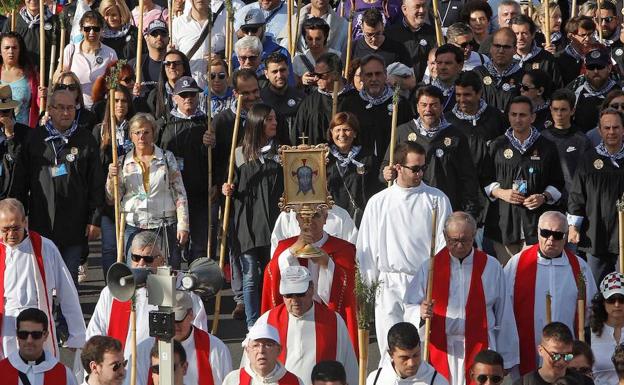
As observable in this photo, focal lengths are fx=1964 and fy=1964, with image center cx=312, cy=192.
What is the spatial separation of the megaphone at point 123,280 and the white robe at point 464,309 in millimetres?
2940

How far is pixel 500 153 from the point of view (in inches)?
687

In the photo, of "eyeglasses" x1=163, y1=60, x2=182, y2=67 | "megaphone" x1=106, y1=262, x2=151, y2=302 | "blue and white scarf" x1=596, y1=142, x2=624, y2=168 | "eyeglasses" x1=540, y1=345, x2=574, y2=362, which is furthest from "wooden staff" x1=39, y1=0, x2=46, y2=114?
"eyeglasses" x1=540, y1=345, x2=574, y2=362

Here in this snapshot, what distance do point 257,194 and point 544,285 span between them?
320 cm

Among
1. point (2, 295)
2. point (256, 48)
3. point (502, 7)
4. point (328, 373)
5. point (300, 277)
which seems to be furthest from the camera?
point (502, 7)

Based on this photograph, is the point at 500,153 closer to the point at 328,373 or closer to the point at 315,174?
the point at 315,174

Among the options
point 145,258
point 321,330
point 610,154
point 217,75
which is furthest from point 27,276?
point 610,154

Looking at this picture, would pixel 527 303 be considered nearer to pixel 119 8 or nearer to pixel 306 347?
pixel 306 347

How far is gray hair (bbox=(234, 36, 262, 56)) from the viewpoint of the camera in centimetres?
1942

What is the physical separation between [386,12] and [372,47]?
111cm

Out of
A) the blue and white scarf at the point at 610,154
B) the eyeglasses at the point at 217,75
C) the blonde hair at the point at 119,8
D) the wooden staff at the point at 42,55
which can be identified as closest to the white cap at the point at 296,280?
the blue and white scarf at the point at 610,154

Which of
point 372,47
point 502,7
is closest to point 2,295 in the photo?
point 372,47

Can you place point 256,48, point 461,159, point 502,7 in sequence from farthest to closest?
1. point 502,7
2. point 256,48
3. point 461,159

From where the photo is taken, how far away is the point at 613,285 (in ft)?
50.1

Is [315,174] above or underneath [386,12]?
underneath
